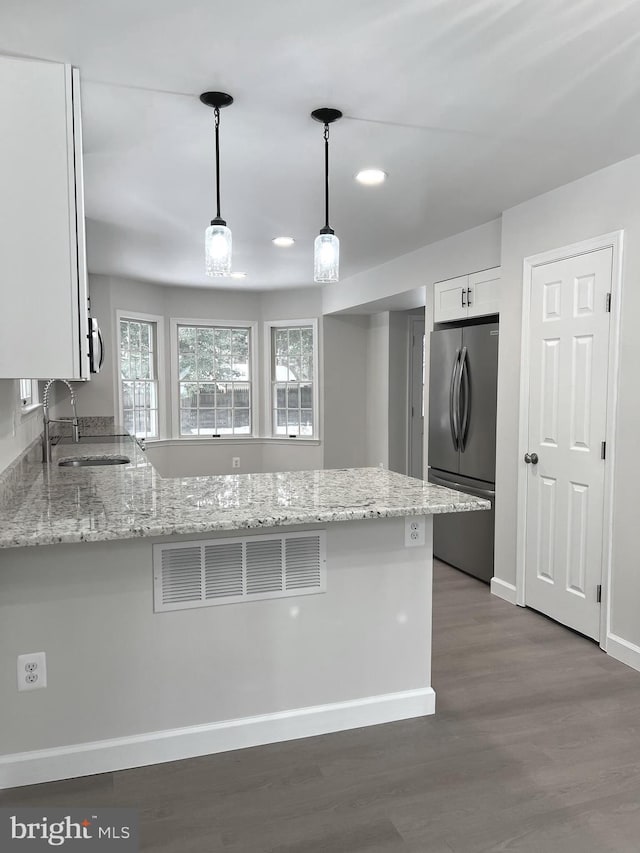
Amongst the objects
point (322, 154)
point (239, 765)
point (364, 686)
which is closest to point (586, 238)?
point (322, 154)

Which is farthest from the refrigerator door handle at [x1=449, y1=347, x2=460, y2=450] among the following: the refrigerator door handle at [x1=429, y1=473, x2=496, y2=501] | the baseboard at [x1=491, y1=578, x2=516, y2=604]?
the baseboard at [x1=491, y1=578, x2=516, y2=604]

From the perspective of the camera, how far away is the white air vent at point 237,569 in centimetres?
214

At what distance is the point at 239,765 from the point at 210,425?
17.7ft

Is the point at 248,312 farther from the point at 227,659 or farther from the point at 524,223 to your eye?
the point at 227,659

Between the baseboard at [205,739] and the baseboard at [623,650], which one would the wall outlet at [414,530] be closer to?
the baseboard at [205,739]

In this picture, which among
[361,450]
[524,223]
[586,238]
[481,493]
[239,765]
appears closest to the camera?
[239,765]

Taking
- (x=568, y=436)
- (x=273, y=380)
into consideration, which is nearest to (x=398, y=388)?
(x=273, y=380)

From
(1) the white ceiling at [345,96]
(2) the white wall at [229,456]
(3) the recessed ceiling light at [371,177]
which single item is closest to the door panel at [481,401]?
(1) the white ceiling at [345,96]

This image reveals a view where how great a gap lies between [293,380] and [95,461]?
337 centimetres

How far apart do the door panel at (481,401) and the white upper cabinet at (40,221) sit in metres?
2.77

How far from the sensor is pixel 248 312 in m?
7.31

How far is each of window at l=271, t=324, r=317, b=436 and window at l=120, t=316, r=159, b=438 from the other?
142 cm

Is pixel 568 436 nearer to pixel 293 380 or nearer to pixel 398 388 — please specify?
pixel 398 388

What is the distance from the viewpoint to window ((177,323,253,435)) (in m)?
7.12
